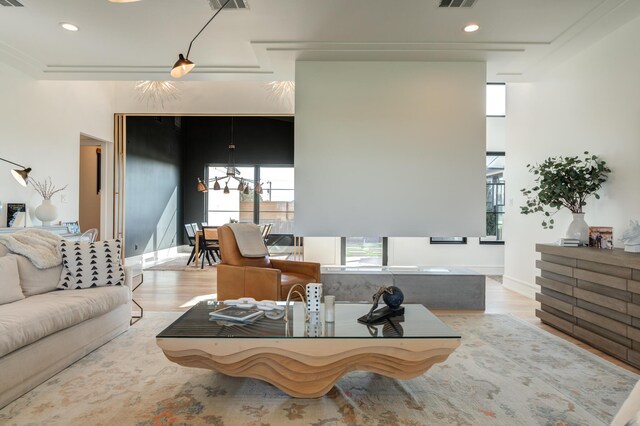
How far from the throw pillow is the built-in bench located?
2.68 meters

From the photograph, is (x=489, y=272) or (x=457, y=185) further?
(x=489, y=272)

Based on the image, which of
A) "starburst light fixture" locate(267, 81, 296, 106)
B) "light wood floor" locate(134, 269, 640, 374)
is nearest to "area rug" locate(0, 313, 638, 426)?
"light wood floor" locate(134, 269, 640, 374)

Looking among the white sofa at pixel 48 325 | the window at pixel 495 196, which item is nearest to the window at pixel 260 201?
the window at pixel 495 196

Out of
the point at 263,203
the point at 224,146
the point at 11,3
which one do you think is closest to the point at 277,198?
the point at 263,203

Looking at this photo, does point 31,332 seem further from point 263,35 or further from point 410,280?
point 410,280

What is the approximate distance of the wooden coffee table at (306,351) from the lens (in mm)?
2094

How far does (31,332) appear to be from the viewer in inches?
90.0

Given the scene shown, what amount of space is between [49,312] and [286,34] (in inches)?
119

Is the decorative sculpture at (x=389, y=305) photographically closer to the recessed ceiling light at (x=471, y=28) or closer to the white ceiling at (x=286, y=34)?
the white ceiling at (x=286, y=34)

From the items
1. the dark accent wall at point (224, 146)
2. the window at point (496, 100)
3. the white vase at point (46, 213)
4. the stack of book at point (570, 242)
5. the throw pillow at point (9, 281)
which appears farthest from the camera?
the dark accent wall at point (224, 146)

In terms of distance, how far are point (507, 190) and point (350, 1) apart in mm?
3826

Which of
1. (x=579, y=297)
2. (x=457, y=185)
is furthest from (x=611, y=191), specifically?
(x=457, y=185)

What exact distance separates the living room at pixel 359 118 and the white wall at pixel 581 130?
0.06 feet

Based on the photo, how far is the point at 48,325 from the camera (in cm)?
244
